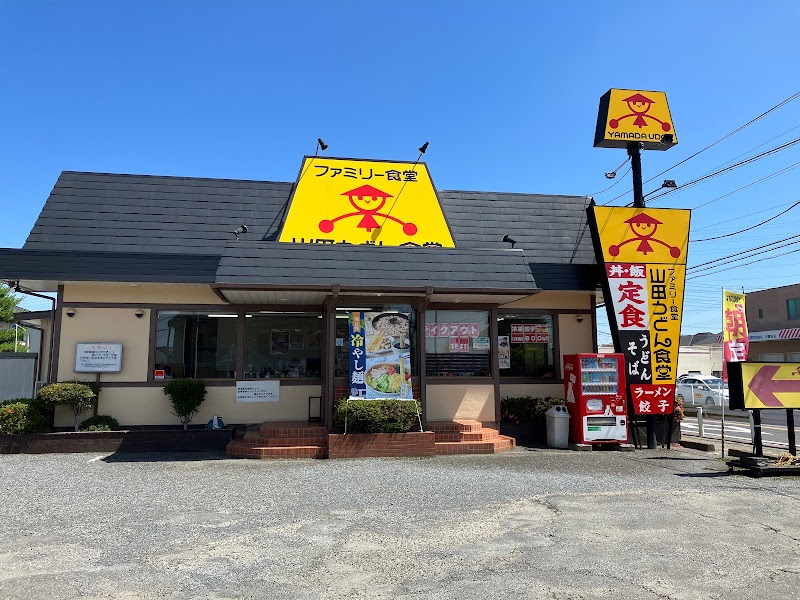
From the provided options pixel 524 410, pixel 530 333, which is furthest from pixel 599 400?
pixel 530 333

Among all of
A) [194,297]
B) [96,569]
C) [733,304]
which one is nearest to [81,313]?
[194,297]

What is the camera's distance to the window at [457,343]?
12664 millimetres

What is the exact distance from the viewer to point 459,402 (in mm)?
12523

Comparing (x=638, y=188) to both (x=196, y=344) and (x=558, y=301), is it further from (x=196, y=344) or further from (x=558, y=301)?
(x=196, y=344)

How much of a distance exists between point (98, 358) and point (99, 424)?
1.37 metres

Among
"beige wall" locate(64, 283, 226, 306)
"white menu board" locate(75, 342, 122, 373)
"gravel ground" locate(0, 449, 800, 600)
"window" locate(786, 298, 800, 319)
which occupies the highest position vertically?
"window" locate(786, 298, 800, 319)

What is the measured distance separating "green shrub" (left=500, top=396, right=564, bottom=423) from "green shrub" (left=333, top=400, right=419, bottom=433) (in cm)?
306

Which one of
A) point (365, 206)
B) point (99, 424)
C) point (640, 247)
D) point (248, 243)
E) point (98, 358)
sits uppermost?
point (365, 206)

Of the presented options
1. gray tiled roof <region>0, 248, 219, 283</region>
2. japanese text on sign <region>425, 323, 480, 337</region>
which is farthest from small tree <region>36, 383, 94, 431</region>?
japanese text on sign <region>425, 323, 480, 337</region>

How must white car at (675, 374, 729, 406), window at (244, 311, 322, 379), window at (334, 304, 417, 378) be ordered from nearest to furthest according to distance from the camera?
window at (334, 304, 417, 378)
window at (244, 311, 322, 379)
white car at (675, 374, 729, 406)

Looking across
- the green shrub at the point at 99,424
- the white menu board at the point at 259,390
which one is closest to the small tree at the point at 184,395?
the white menu board at the point at 259,390

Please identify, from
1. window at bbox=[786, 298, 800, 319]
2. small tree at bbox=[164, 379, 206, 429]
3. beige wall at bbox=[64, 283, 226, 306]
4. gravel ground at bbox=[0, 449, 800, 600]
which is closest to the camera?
gravel ground at bbox=[0, 449, 800, 600]

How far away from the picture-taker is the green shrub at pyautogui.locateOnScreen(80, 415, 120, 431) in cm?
1121

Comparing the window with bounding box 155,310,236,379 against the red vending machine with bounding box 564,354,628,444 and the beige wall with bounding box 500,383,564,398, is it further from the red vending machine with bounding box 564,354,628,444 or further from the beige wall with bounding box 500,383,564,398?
the red vending machine with bounding box 564,354,628,444
